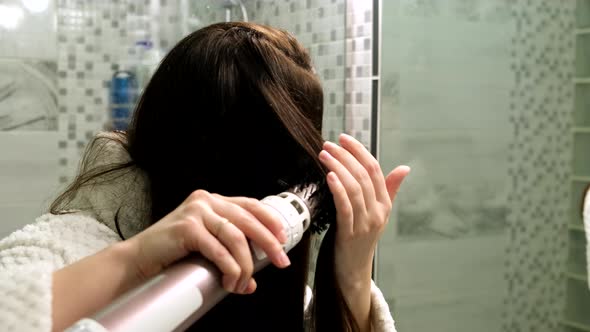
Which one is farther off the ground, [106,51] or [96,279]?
[106,51]

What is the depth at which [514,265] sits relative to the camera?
153 centimetres

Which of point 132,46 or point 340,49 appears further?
point 132,46

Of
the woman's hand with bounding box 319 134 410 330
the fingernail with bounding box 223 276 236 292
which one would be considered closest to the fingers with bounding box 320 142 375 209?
the woman's hand with bounding box 319 134 410 330

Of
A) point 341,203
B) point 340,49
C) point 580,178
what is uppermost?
point 340,49

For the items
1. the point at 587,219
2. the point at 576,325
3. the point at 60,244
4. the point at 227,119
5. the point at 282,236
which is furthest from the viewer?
the point at 576,325

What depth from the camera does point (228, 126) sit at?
0.73 m

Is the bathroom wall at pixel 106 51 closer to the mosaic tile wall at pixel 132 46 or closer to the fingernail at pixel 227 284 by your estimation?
the mosaic tile wall at pixel 132 46

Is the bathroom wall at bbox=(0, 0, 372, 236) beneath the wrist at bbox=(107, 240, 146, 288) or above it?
above

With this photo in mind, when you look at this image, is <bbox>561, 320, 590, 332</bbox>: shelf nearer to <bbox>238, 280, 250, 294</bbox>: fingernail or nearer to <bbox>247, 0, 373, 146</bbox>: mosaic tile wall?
<bbox>247, 0, 373, 146</bbox>: mosaic tile wall

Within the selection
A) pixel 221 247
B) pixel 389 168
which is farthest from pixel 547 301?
pixel 221 247

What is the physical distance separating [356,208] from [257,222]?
0.27 m

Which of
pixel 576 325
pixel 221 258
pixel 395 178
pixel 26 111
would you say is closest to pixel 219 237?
pixel 221 258

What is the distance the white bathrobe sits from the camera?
40 cm

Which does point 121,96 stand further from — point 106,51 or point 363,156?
point 363,156
